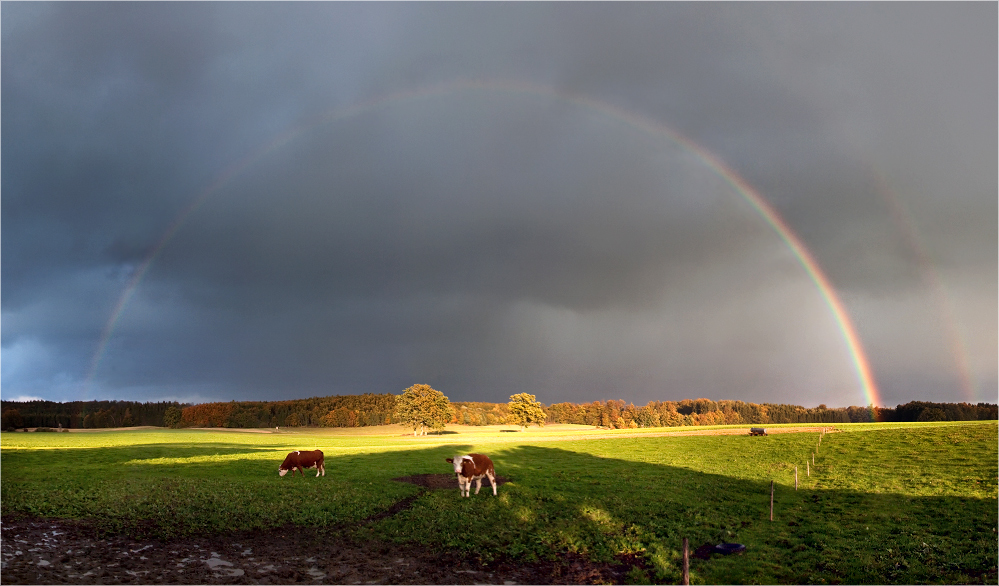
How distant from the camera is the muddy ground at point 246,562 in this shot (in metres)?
15.4

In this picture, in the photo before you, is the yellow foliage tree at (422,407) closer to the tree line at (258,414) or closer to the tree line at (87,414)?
the tree line at (258,414)

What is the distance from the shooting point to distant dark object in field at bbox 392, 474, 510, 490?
104 feet

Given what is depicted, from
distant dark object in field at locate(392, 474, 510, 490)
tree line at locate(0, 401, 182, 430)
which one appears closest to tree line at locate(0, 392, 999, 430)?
tree line at locate(0, 401, 182, 430)

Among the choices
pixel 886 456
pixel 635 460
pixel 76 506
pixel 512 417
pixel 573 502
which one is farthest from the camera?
pixel 512 417

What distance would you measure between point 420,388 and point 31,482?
9270cm

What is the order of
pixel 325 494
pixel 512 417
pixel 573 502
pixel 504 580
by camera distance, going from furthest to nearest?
pixel 512 417 < pixel 325 494 < pixel 573 502 < pixel 504 580

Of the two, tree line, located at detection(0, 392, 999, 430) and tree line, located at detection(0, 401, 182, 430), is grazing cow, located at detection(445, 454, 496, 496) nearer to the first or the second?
tree line, located at detection(0, 392, 999, 430)

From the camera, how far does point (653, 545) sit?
19.2 metres

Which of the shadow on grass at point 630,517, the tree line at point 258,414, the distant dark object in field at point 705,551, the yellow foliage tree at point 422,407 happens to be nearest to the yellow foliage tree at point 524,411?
the tree line at point 258,414

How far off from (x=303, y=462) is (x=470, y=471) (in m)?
15.5

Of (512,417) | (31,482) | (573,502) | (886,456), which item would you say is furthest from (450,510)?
(512,417)

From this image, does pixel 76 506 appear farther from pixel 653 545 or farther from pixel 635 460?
pixel 635 460

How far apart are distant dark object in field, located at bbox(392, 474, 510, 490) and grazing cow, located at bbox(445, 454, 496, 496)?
9.16 ft

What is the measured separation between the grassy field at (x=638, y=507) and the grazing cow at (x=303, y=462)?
1.44 m
